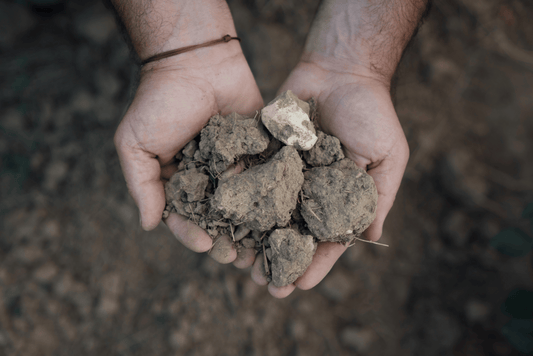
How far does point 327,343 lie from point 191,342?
1126 mm

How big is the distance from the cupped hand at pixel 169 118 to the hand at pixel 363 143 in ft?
2.01

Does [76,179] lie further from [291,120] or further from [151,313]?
[291,120]

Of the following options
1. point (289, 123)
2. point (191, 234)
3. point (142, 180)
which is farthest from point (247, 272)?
point (289, 123)

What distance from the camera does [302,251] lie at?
197 cm

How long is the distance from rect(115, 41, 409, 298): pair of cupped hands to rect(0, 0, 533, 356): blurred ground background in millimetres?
866

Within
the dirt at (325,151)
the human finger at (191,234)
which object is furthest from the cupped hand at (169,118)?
the dirt at (325,151)

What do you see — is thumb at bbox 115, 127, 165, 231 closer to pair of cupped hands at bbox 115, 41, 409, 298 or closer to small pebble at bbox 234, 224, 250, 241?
pair of cupped hands at bbox 115, 41, 409, 298

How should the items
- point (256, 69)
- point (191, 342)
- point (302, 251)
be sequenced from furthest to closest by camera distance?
point (256, 69)
point (191, 342)
point (302, 251)

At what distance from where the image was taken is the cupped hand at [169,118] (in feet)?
6.63

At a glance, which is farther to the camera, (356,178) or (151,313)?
(151,313)

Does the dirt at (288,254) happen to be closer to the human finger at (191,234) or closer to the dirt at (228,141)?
the human finger at (191,234)

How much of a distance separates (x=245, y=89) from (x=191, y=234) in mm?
1056

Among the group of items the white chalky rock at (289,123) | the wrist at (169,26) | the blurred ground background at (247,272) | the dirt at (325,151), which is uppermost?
the wrist at (169,26)

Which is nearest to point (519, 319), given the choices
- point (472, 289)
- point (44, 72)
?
point (472, 289)
